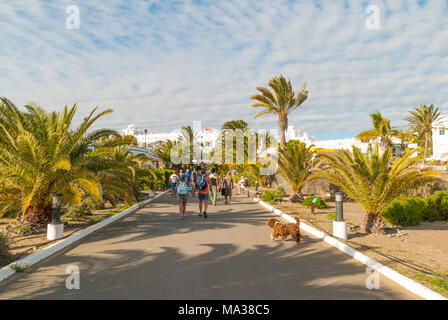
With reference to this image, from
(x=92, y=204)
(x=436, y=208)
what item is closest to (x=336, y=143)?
(x=436, y=208)

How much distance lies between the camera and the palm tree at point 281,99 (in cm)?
2983

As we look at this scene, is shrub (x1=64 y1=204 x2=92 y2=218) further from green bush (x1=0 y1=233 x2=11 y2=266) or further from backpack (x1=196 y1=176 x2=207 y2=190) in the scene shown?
green bush (x1=0 y1=233 x2=11 y2=266)

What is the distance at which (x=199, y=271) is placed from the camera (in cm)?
540

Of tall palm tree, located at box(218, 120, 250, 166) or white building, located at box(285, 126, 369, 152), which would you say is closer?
white building, located at box(285, 126, 369, 152)

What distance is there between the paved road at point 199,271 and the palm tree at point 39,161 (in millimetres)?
1753

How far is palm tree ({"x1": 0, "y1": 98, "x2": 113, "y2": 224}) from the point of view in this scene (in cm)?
834

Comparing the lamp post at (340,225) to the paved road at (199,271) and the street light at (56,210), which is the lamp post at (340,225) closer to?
the paved road at (199,271)

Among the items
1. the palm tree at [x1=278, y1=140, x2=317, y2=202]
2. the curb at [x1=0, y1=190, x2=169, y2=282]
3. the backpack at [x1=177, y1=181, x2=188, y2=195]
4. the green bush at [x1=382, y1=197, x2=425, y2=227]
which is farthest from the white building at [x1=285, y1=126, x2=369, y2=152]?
the curb at [x1=0, y1=190, x2=169, y2=282]

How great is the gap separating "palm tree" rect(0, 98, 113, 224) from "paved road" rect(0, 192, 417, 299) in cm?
175

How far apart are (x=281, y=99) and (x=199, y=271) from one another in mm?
26181

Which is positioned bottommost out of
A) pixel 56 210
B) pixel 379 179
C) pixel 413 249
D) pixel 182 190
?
pixel 413 249

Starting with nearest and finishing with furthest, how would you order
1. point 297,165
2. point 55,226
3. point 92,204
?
point 55,226
point 92,204
point 297,165

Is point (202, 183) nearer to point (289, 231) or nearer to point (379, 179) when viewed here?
point (289, 231)

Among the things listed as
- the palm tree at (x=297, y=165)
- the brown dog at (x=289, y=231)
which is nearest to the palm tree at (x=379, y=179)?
the brown dog at (x=289, y=231)
